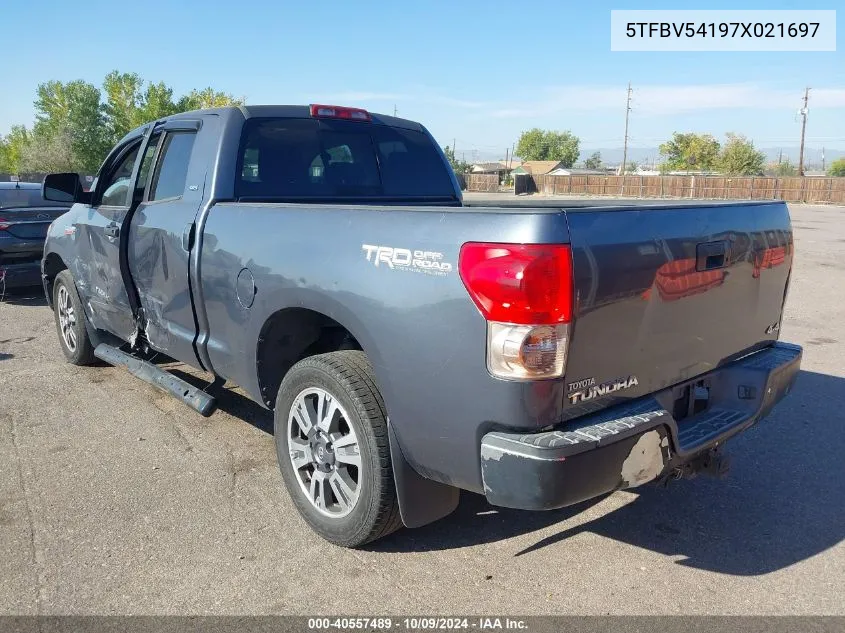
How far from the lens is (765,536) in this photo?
136 inches

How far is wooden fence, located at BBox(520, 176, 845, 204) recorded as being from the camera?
46.5 meters

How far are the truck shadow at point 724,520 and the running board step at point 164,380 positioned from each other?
1386 millimetres

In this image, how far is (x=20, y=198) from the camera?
949cm

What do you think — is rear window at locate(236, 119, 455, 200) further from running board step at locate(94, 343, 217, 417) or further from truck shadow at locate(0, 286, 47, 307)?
truck shadow at locate(0, 286, 47, 307)

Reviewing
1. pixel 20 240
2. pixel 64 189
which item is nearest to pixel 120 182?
pixel 64 189

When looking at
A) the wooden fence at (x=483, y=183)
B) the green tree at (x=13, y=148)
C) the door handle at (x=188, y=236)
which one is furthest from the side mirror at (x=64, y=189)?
the green tree at (x=13, y=148)

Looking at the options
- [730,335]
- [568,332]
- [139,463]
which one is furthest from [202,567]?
[730,335]

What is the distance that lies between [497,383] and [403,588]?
1.11 meters

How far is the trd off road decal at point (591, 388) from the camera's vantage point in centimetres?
258

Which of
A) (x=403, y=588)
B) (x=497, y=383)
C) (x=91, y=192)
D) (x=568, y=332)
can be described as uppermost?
(x=91, y=192)

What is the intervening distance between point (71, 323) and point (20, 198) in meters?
4.37

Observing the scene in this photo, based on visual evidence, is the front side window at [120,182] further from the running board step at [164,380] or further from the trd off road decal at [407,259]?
the trd off road decal at [407,259]

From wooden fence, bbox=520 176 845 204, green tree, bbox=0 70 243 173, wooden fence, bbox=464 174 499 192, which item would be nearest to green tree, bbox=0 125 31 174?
green tree, bbox=0 70 243 173

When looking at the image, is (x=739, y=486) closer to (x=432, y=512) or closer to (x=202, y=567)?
(x=432, y=512)
